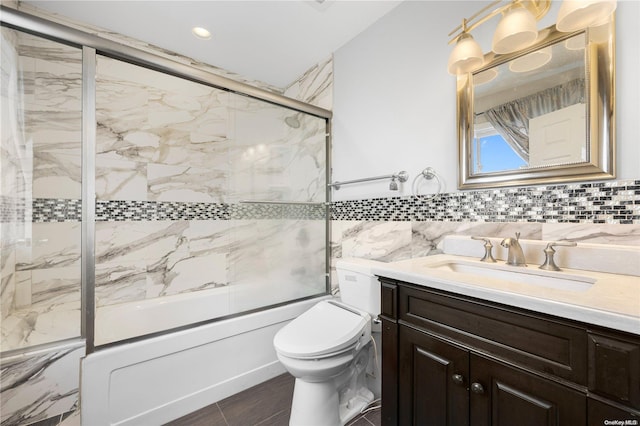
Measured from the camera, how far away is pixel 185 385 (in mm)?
1513

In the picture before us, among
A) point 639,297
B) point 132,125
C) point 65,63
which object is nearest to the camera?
point 639,297

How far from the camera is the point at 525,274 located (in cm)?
101

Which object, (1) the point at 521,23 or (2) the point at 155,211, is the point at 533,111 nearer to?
(1) the point at 521,23

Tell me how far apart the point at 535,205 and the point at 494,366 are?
2.41 feet

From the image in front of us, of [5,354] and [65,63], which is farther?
[65,63]

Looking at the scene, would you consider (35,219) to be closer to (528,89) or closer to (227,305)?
(227,305)

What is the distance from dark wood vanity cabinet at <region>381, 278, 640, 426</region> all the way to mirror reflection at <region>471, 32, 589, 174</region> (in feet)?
2.47

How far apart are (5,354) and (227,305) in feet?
3.35

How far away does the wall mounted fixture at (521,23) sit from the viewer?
91 centimetres

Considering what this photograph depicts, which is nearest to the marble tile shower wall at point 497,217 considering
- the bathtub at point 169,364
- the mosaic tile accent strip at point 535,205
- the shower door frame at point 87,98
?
the mosaic tile accent strip at point 535,205

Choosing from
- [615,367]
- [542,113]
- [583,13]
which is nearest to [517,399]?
[615,367]

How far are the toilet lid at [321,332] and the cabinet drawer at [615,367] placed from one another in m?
0.91

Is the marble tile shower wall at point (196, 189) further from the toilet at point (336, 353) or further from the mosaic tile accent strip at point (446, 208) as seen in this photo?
the toilet at point (336, 353)

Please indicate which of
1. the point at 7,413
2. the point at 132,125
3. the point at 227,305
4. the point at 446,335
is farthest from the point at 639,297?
the point at 132,125
